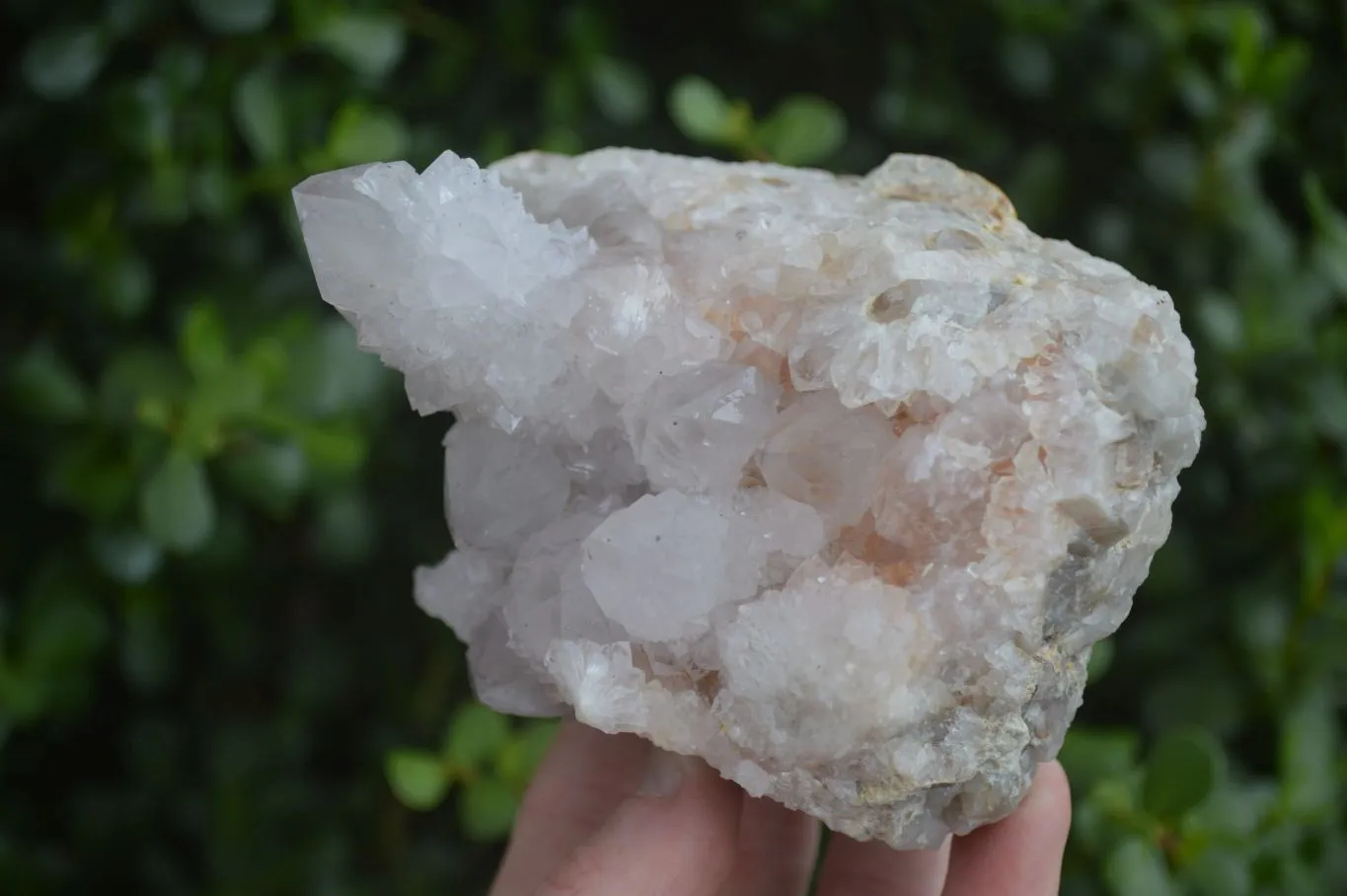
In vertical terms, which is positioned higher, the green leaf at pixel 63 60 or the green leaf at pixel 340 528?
the green leaf at pixel 63 60

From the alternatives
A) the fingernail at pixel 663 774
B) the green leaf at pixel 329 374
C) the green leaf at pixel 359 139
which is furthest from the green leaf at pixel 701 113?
the fingernail at pixel 663 774

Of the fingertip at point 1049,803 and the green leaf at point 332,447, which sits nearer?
the fingertip at point 1049,803

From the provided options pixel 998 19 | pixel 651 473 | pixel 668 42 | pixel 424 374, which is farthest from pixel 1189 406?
pixel 668 42

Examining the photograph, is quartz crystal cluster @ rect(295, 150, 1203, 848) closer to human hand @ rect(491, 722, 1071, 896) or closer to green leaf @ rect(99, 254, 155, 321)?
human hand @ rect(491, 722, 1071, 896)

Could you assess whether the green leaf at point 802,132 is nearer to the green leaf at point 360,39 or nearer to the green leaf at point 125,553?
the green leaf at point 360,39

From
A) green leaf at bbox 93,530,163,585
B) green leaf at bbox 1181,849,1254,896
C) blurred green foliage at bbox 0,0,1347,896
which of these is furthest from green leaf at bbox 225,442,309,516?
green leaf at bbox 1181,849,1254,896

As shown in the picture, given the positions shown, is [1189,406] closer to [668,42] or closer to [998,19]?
[998,19]
